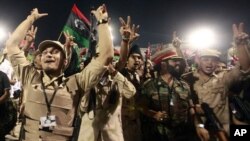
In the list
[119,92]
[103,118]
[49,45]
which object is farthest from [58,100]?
[119,92]

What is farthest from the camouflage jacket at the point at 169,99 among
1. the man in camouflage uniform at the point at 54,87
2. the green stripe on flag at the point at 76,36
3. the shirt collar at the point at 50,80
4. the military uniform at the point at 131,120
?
the green stripe on flag at the point at 76,36

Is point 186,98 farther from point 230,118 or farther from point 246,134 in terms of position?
point 246,134

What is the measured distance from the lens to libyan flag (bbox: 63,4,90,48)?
25.4 ft

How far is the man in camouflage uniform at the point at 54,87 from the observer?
3754mm

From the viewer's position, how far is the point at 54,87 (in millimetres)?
3951

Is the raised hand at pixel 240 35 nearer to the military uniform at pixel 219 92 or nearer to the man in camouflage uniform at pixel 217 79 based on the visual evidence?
the man in camouflage uniform at pixel 217 79

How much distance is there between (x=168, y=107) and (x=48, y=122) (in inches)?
95.3

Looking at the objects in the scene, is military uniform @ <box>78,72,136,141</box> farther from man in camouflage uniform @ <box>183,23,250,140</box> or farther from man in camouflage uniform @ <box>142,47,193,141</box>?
man in camouflage uniform @ <box>183,23,250,140</box>

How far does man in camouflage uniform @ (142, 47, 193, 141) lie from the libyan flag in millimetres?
2401

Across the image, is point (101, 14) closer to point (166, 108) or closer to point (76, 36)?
point (166, 108)

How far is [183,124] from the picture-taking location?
5.62 m

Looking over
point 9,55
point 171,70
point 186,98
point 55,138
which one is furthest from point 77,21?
point 55,138

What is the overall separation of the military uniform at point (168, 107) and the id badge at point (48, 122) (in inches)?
88.5

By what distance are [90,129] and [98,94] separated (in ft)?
1.60
